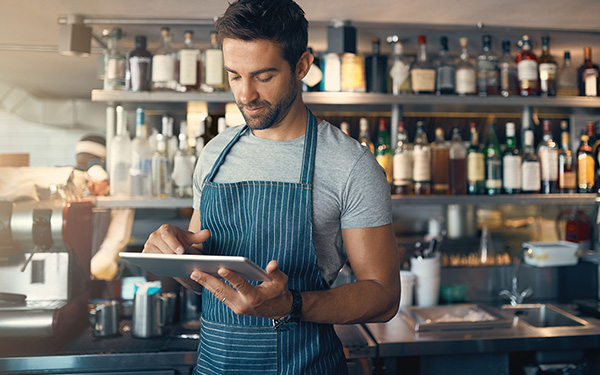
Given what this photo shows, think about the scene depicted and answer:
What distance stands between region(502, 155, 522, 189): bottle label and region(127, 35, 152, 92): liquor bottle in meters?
1.75

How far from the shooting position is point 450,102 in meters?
2.30

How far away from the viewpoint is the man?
→ 1115 millimetres

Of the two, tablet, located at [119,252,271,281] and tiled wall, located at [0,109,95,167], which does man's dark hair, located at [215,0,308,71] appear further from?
tiled wall, located at [0,109,95,167]

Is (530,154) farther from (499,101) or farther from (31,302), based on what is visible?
(31,302)

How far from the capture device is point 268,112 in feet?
3.80

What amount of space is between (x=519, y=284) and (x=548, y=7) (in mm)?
1384

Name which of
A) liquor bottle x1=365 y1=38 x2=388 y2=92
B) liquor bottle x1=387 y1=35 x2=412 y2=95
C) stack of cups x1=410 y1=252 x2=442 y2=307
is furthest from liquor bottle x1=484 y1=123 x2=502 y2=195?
liquor bottle x1=365 y1=38 x2=388 y2=92

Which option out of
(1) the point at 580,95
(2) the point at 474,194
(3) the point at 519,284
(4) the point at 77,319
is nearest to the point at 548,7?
(1) the point at 580,95

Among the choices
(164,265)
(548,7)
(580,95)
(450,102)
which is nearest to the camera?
(164,265)

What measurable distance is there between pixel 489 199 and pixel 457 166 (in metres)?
0.24

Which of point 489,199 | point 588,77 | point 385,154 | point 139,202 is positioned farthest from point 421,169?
point 139,202

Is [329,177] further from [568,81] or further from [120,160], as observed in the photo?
[568,81]

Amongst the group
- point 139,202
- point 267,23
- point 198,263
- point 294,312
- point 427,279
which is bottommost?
point 427,279

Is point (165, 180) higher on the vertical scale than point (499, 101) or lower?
lower
